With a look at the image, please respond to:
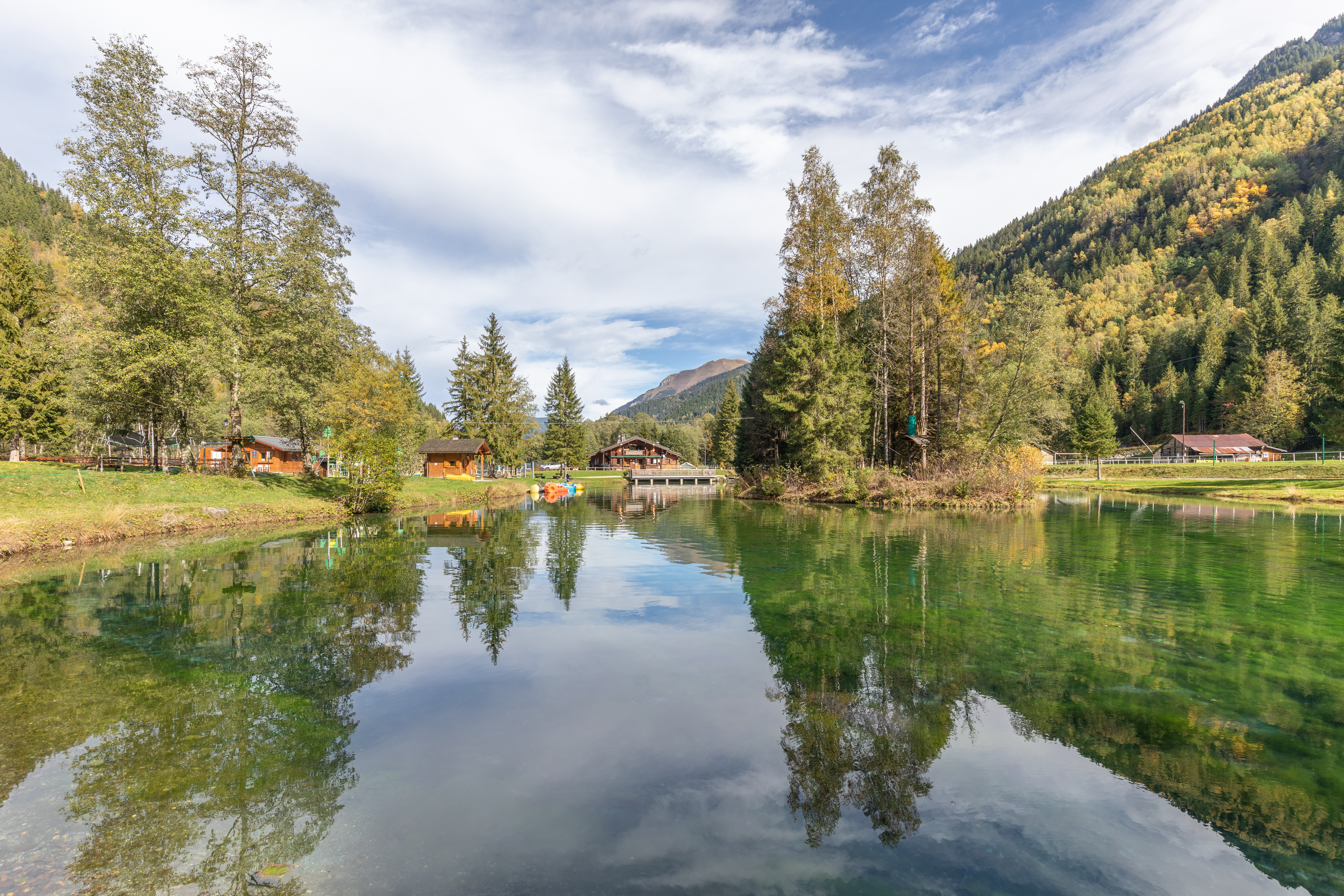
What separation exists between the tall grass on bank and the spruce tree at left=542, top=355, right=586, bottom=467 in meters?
39.7

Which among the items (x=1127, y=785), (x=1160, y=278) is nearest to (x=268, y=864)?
(x=1127, y=785)

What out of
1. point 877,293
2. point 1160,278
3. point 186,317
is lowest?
point 186,317

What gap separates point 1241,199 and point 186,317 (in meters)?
173

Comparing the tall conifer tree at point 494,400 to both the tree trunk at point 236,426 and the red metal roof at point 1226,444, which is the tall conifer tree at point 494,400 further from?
the red metal roof at point 1226,444

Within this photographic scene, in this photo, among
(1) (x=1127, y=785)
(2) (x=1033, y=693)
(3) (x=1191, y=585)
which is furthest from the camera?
(3) (x=1191, y=585)

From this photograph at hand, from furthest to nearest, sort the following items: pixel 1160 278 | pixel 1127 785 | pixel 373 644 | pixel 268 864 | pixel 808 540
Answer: pixel 1160 278, pixel 808 540, pixel 373 644, pixel 1127 785, pixel 268 864

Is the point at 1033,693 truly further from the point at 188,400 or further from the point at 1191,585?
the point at 188,400

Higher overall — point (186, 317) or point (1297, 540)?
point (186, 317)

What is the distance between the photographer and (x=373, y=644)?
8.43 metres

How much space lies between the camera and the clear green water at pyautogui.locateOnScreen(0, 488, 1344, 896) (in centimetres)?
373

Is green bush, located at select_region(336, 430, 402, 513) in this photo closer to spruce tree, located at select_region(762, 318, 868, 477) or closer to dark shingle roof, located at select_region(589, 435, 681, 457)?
spruce tree, located at select_region(762, 318, 868, 477)

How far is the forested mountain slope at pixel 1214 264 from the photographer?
7431cm

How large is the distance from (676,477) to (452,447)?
26291 mm

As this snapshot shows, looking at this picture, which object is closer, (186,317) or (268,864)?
(268,864)
